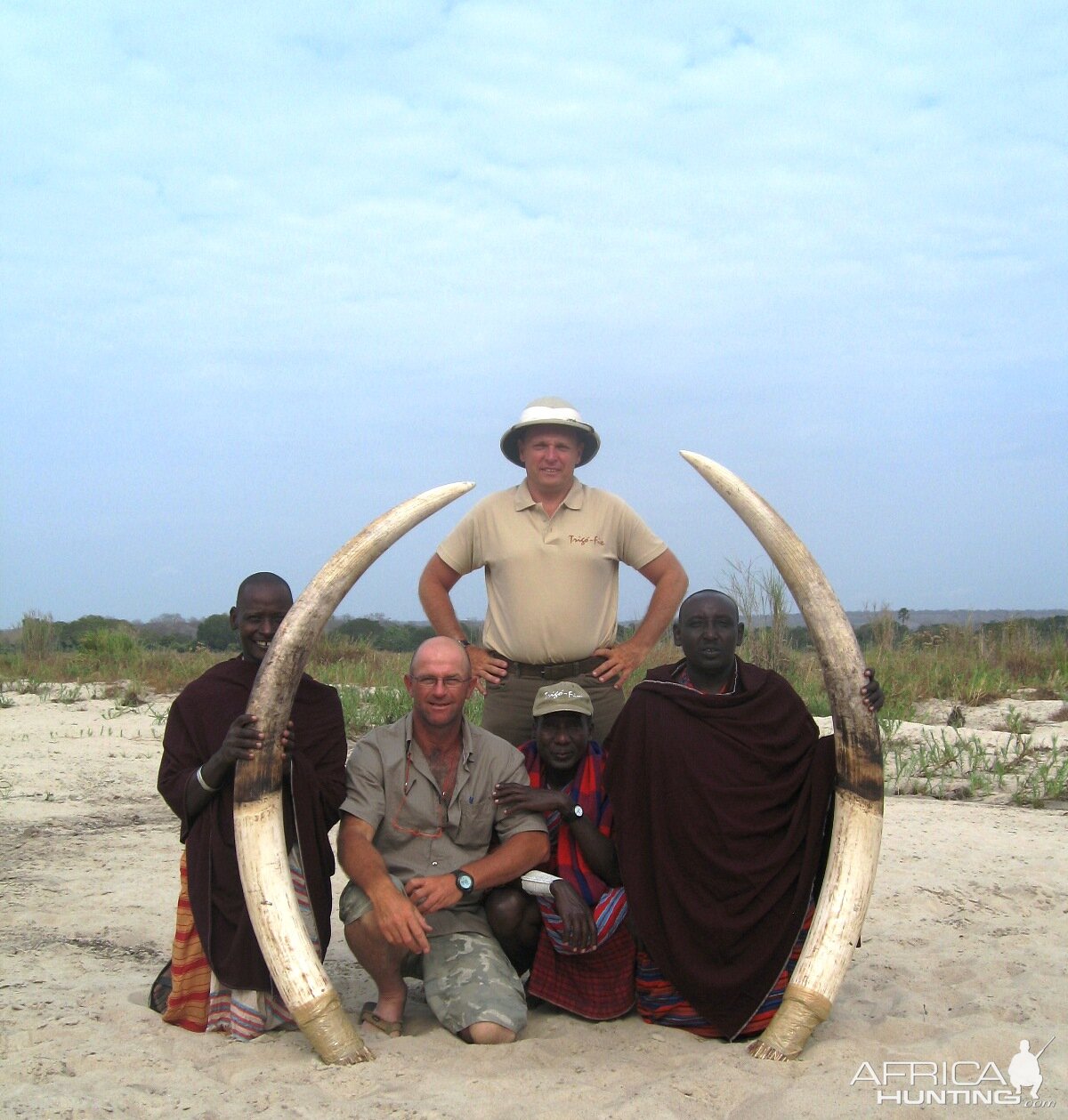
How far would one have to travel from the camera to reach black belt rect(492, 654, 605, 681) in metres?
4.46

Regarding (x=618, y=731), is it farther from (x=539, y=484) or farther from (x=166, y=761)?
(x=166, y=761)

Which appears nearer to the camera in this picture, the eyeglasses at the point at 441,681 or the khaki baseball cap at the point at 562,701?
the eyeglasses at the point at 441,681

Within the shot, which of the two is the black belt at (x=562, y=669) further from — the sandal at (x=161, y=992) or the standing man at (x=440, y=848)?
the sandal at (x=161, y=992)

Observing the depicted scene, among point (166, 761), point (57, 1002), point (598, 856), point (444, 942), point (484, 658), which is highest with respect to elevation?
point (484, 658)

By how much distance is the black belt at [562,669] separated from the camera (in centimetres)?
446

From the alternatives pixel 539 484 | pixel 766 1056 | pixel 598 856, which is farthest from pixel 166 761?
pixel 766 1056

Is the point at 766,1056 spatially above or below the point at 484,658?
below

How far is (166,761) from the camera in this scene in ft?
12.1

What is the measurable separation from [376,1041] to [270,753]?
1.04 meters

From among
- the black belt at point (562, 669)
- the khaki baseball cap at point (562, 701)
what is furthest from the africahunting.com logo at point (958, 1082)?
the black belt at point (562, 669)

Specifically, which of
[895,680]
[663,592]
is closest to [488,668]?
[663,592]

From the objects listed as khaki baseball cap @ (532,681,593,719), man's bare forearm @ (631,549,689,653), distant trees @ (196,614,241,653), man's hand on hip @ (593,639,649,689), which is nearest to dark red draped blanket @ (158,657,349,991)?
khaki baseball cap @ (532,681,593,719)

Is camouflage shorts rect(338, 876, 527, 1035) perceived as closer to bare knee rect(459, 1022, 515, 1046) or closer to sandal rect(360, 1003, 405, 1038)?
bare knee rect(459, 1022, 515, 1046)

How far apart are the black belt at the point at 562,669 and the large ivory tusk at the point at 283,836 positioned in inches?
48.5
